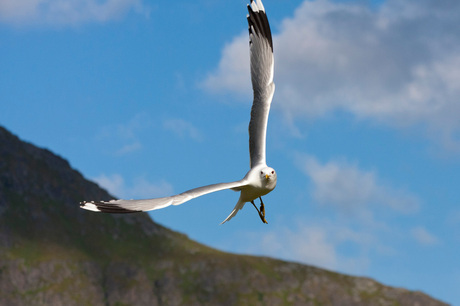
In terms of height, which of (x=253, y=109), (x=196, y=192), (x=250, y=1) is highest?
(x=250, y=1)

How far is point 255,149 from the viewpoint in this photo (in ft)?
93.0

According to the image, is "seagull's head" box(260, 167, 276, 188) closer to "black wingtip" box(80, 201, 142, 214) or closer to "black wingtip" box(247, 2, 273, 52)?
"black wingtip" box(80, 201, 142, 214)

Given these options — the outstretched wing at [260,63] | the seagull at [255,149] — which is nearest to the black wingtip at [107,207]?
the seagull at [255,149]

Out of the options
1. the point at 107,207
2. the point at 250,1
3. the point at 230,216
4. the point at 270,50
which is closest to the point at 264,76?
the point at 270,50

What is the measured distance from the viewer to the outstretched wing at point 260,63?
29.8 m

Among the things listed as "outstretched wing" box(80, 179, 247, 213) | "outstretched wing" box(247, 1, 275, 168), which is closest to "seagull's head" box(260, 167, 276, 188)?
"outstretched wing" box(80, 179, 247, 213)

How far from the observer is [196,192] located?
76.3 ft

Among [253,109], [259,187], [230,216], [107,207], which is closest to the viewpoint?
[107,207]

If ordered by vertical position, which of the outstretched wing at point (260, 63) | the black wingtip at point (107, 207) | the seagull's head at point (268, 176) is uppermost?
the outstretched wing at point (260, 63)

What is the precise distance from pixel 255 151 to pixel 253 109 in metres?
2.38

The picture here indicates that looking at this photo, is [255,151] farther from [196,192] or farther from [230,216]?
[196,192]

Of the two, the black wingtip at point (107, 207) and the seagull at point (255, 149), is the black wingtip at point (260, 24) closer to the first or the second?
the seagull at point (255, 149)

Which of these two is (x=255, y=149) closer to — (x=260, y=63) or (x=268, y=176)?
(x=268, y=176)

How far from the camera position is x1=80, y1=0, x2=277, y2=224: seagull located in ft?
72.5
